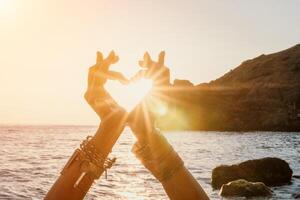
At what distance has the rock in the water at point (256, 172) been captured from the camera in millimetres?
26123

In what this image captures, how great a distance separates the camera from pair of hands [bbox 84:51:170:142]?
2.23 metres

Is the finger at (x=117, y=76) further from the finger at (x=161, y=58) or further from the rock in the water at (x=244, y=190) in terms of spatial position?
the rock in the water at (x=244, y=190)

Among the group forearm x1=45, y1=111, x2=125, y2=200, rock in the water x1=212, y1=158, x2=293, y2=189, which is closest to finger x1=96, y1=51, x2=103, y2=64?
forearm x1=45, y1=111, x2=125, y2=200

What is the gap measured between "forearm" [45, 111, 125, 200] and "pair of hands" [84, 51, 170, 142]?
69mm

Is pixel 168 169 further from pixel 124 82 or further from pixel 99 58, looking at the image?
pixel 99 58

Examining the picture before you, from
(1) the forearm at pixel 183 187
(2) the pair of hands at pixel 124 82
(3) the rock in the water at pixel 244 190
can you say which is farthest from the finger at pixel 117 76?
(3) the rock in the water at pixel 244 190

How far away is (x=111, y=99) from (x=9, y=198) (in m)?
20.4

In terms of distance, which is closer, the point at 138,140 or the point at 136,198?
the point at 138,140

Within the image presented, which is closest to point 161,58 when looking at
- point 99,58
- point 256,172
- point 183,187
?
point 99,58

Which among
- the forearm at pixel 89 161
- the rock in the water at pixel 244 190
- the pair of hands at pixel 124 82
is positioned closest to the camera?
the forearm at pixel 89 161

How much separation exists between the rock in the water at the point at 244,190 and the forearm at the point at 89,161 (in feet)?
64.5

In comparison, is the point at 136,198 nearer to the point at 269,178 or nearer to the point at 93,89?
the point at 269,178

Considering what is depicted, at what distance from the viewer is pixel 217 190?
24.4 meters

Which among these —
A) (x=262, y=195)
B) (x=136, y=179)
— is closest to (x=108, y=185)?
(x=136, y=179)
